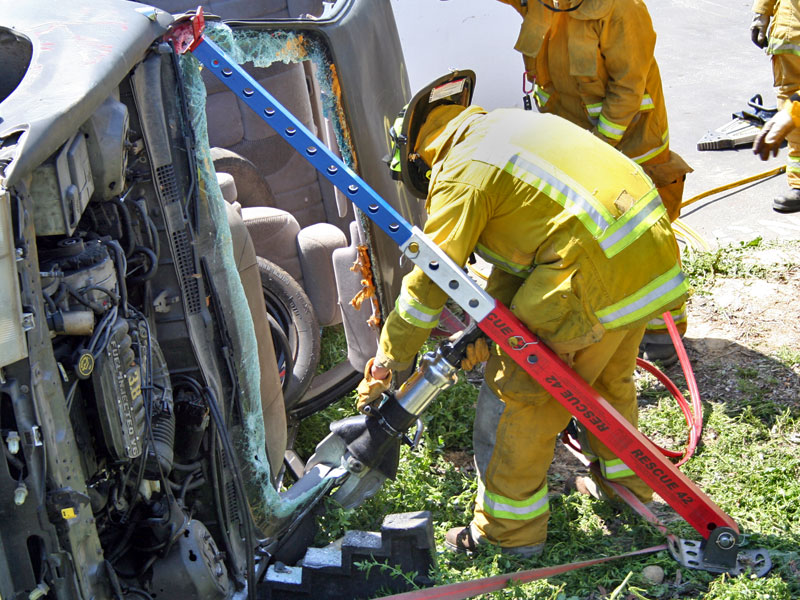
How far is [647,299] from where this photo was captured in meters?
2.85

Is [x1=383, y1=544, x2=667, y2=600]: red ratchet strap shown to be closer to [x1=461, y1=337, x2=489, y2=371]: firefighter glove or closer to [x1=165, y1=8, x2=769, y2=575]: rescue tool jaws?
[x1=165, y1=8, x2=769, y2=575]: rescue tool jaws

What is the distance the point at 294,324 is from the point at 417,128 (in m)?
1.34

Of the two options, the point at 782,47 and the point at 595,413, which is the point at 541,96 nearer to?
the point at 782,47

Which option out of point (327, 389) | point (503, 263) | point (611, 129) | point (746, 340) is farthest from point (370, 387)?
point (746, 340)

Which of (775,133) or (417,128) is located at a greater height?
(417,128)

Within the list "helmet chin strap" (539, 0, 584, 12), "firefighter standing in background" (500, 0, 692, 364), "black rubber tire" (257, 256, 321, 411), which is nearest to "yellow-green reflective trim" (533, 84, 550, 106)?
"firefighter standing in background" (500, 0, 692, 364)

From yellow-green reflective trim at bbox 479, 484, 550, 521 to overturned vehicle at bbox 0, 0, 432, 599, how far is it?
0.40 metres

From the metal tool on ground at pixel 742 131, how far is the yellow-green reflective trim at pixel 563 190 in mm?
4556

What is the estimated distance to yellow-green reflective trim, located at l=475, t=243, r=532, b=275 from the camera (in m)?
2.95

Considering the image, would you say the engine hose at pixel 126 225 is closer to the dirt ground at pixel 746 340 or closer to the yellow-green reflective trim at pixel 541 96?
the dirt ground at pixel 746 340

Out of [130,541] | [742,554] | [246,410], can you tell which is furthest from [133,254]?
[742,554]

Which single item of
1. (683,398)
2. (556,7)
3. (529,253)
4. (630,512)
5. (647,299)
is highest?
(556,7)

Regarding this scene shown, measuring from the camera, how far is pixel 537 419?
3.12 meters

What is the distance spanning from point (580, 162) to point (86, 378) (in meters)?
1.71
